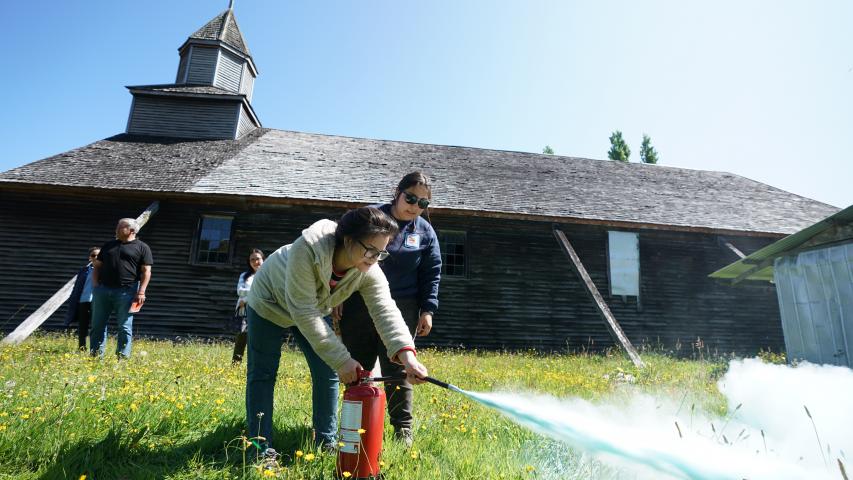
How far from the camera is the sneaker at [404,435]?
286 cm

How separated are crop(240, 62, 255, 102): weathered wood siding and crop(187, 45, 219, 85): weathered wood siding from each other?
49.6 inches

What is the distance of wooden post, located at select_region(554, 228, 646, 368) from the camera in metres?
8.77

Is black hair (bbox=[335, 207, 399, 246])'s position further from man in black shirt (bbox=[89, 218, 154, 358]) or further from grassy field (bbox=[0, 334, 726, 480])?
man in black shirt (bbox=[89, 218, 154, 358])

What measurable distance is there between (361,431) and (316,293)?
0.75 metres

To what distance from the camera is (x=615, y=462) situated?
2.53 m

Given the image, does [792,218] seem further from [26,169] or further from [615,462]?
[26,169]

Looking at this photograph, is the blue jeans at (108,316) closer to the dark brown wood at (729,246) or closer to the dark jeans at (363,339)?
the dark jeans at (363,339)

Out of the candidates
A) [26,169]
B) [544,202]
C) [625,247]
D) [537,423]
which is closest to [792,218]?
[625,247]

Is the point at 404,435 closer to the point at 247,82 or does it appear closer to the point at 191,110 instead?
the point at 191,110

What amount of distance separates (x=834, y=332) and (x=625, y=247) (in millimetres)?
5528

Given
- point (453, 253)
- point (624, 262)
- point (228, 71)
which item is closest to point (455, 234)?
point (453, 253)

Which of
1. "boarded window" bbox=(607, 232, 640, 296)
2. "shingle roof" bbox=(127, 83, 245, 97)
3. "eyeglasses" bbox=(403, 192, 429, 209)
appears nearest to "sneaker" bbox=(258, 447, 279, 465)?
"eyeglasses" bbox=(403, 192, 429, 209)

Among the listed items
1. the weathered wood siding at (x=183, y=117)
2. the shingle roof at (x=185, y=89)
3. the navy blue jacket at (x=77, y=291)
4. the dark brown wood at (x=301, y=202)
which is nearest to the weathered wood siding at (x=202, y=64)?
the shingle roof at (x=185, y=89)

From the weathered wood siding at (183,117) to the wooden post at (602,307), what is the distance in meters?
12.6
